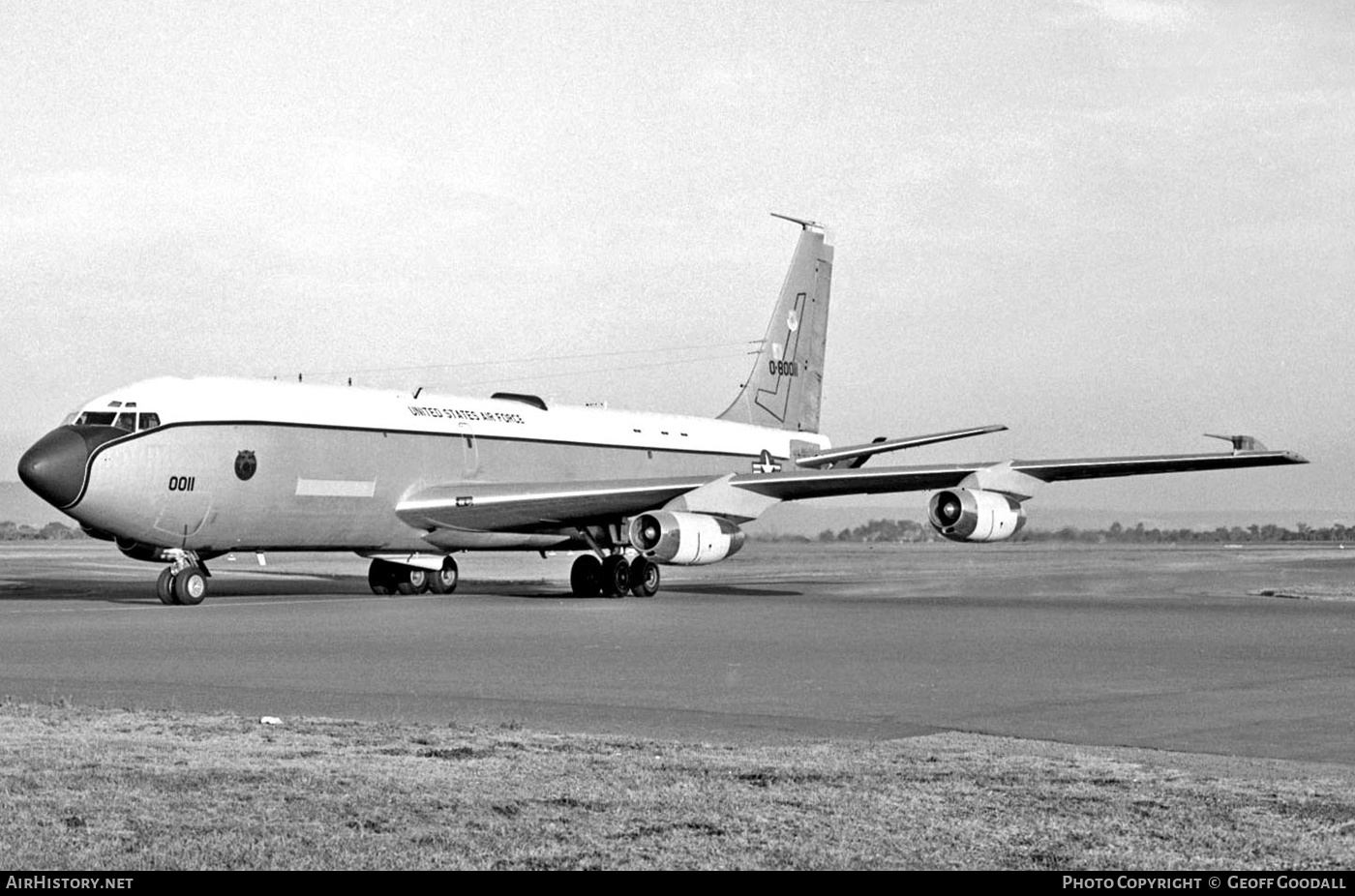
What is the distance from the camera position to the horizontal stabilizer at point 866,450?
1570 inches

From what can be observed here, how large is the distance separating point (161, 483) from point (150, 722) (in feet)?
62.5

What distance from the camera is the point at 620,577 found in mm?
36125

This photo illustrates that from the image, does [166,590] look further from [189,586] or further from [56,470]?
[56,470]

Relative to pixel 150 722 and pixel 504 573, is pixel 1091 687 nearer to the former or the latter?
pixel 150 722

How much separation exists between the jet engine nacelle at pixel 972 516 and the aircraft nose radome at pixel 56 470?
16508 millimetres

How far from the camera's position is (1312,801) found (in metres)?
9.07

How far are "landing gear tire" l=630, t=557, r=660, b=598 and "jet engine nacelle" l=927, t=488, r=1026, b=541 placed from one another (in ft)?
19.9

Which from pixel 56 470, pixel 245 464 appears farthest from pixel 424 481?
pixel 56 470

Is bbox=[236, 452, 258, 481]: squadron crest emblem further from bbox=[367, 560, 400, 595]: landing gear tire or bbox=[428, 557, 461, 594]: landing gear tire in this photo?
bbox=[428, 557, 461, 594]: landing gear tire

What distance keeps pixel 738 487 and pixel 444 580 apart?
7.68 metres

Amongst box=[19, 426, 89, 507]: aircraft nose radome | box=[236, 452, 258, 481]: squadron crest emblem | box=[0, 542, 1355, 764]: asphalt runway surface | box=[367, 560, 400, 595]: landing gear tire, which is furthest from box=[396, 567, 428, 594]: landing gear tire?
box=[19, 426, 89, 507]: aircraft nose radome

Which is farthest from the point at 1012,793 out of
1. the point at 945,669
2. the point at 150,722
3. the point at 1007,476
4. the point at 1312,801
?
the point at 1007,476

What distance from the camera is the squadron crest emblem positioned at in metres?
32.2

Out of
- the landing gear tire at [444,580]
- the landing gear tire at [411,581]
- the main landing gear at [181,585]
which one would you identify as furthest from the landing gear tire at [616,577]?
the main landing gear at [181,585]
